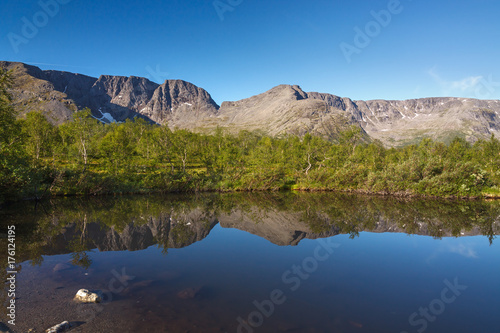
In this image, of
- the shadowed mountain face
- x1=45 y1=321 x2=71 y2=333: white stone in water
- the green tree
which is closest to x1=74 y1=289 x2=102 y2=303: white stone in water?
x1=45 y1=321 x2=71 y2=333: white stone in water

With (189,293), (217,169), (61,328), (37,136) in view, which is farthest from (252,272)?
(37,136)

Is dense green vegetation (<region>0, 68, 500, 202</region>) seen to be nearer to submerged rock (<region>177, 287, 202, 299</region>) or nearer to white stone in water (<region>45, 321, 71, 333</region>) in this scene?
white stone in water (<region>45, 321, 71, 333</region>)

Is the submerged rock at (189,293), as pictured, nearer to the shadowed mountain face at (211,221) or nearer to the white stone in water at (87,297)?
the white stone in water at (87,297)

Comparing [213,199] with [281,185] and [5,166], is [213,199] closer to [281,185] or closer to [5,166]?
[281,185]

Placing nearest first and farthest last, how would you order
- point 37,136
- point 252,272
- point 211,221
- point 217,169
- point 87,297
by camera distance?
point 87,297, point 252,272, point 211,221, point 217,169, point 37,136

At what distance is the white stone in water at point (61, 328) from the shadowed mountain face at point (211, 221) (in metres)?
10.0

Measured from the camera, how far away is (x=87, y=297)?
1138 centimetres

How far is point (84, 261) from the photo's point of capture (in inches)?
647

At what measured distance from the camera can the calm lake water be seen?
10.5 metres

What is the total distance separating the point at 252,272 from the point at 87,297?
875cm

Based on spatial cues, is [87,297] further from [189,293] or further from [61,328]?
[189,293]

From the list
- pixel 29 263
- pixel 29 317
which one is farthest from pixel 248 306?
pixel 29 263

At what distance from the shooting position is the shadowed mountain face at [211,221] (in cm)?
2103

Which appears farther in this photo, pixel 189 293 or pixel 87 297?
pixel 189 293
